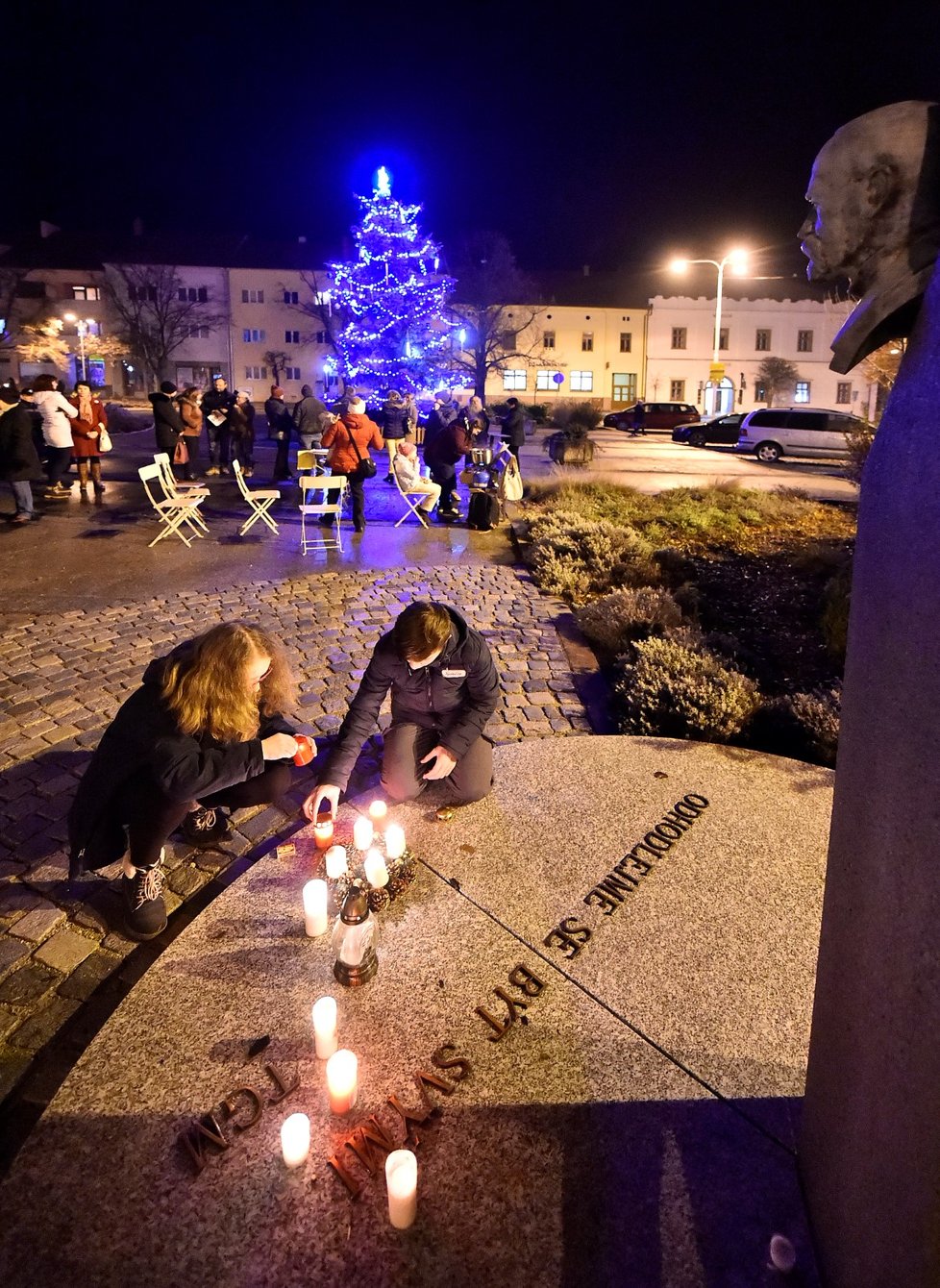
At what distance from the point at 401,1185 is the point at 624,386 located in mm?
61249

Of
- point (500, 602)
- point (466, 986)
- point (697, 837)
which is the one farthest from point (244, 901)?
point (500, 602)

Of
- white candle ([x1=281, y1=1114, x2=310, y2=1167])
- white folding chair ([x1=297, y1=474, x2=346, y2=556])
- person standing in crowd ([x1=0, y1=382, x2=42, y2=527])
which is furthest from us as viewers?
person standing in crowd ([x1=0, y1=382, x2=42, y2=527])

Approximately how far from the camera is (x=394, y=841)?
12.2ft

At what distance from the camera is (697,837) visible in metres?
4.04

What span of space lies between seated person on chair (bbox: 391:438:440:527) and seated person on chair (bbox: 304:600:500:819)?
859 centimetres

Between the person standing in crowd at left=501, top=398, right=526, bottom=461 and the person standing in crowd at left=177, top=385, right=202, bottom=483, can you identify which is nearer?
the person standing in crowd at left=177, top=385, right=202, bottom=483

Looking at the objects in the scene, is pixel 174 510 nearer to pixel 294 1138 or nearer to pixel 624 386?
pixel 294 1138

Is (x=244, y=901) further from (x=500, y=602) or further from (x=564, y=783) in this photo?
(x=500, y=602)

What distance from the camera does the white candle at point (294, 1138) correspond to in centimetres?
232

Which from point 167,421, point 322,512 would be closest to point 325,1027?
point 322,512

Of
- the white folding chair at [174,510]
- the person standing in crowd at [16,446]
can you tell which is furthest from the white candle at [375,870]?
the person standing in crowd at [16,446]

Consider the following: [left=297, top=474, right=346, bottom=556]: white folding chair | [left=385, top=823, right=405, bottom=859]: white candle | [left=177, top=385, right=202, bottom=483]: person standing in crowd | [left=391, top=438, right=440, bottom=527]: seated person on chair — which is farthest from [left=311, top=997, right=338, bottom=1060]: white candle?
[left=177, top=385, right=202, bottom=483]: person standing in crowd

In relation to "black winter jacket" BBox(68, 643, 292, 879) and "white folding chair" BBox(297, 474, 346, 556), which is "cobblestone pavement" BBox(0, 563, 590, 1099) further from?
"white folding chair" BBox(297, 474, 346, 556)

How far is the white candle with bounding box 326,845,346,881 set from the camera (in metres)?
3.55
